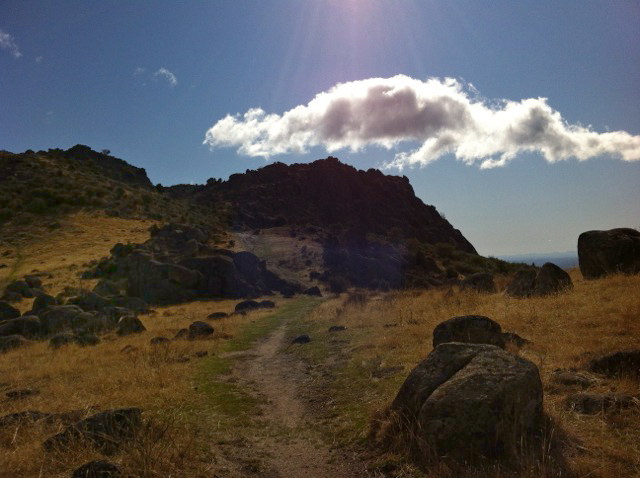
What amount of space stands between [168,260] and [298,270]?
21.2 m

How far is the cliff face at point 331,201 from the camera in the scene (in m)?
122

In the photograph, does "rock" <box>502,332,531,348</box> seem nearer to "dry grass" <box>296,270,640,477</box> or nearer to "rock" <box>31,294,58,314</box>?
"dry grass" <box>296,270,640,477</box>

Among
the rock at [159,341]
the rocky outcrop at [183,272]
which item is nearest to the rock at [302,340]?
the rock at [159,341]

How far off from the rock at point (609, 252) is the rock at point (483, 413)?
50.0 ft

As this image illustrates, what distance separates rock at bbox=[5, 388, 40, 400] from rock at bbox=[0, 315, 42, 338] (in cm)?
1412

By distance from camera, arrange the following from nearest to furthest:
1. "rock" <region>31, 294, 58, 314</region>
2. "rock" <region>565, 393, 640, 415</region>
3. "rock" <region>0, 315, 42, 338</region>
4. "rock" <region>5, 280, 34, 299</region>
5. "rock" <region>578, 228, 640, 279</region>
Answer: "rock" <region>565, 393, 640, 415</region>
"rock" <region>578, 228, 640, 279</region>
"rock" <region>0, 315, 42, 338</region>
"rock" <region>31, 294, 58, 314</region>
"rock" <region>5, 280, 34, 299</region>

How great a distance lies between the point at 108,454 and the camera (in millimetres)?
7340

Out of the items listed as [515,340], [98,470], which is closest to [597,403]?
[515,340]

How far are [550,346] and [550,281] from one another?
8812mm

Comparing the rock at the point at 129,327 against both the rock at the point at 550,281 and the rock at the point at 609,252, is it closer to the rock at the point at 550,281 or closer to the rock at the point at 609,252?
the rock at the point at 550,281

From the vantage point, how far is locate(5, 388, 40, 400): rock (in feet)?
43.1

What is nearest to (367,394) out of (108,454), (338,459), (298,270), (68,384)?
(338,459)

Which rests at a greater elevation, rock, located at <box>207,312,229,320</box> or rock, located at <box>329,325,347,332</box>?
rock, located at <box>329,325,347,332</box>

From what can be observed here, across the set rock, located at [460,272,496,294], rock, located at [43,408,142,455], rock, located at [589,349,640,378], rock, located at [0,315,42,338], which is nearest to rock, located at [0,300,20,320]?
rock, located at [0,315,42,338]
